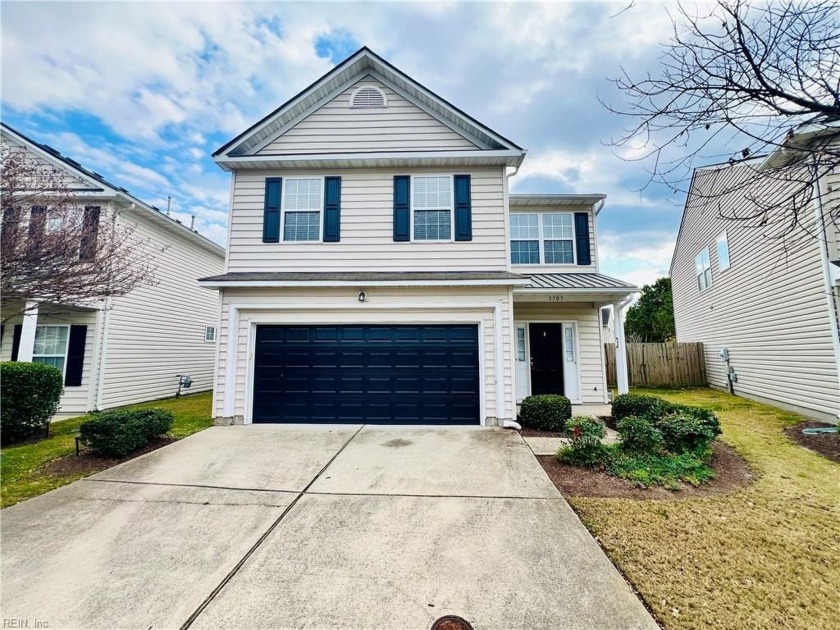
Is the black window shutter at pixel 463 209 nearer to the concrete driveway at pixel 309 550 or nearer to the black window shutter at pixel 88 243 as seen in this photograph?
the concrete driveway at pixel 309 550

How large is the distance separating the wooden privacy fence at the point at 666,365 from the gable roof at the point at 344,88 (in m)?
9.75

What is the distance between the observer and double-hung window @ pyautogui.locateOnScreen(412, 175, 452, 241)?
8.55 meters

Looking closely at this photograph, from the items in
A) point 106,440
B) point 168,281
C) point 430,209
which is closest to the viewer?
point 106,440

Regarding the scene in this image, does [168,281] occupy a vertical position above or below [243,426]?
above

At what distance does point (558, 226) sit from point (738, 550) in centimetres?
967

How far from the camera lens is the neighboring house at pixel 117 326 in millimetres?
9688

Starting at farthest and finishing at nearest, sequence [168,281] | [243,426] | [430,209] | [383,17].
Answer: [168,281] → [430,209] → [243,426] → [383,17]

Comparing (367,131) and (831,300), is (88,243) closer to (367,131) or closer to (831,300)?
(367,131)

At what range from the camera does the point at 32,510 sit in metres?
4.14

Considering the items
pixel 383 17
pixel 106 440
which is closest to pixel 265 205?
pixel 383 17

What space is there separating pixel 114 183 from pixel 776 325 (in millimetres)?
19381

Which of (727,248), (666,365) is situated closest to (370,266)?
(727,248)

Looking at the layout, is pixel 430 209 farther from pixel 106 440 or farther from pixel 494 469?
pixel 106 440

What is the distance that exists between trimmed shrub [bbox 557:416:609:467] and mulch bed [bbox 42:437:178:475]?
Result: 23.1ft
